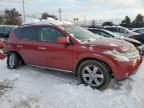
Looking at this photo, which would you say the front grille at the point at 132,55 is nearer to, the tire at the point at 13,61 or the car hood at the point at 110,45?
the car hood at the point at 110,45

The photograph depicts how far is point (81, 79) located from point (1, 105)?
213 centimetres

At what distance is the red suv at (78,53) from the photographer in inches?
245

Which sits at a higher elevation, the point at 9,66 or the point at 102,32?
the point at 102,32

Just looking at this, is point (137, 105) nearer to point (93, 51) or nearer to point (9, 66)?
point (93, 51)

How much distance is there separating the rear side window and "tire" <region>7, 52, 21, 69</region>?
2.14 ft

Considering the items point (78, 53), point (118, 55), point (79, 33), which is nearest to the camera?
point (118, 55)

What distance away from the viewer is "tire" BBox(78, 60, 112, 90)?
6238 mm

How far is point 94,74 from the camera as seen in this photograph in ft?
21.0

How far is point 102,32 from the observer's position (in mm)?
14086

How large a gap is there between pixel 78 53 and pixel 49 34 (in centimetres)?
125

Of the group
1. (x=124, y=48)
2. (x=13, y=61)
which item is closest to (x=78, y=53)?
(x=124, y=48)

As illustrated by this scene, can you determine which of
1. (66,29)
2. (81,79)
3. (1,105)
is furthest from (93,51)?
(1,105)

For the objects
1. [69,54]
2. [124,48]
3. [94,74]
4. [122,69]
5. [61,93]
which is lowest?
[61,93]

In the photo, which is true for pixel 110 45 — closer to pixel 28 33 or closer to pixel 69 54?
pixel 69 54
